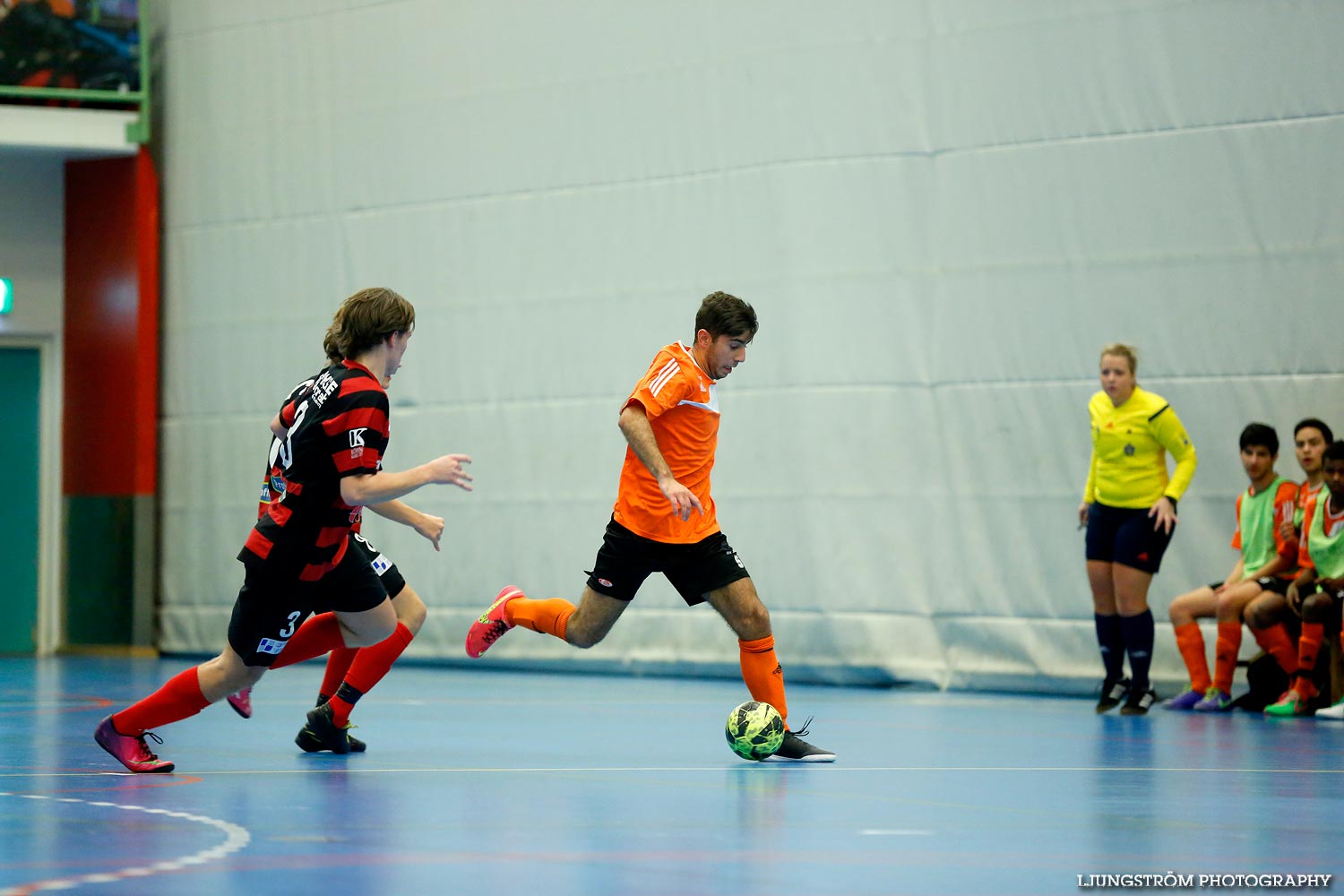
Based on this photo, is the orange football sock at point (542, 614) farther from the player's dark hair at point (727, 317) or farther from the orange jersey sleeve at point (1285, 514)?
the orange jersey sleeve at point (1285, 514)

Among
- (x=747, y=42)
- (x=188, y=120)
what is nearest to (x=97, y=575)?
(x=188, y=120)

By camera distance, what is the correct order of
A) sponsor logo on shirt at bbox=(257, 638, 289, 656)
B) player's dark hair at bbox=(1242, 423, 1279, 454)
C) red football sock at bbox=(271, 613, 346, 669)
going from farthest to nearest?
player's dark hair at bbox=(1242, 423, 1279, 454) < red football sock at bbox=(271, 613, 346, 669) < sponsor logo on shirt at bbox=(257, 638, 289, 656)

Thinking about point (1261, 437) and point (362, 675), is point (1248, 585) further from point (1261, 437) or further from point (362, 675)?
point (362, 675)

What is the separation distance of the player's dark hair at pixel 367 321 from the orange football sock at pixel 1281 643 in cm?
564

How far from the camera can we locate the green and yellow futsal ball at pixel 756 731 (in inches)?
280

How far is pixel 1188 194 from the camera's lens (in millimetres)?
11008

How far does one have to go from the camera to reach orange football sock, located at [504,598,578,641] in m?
7.68

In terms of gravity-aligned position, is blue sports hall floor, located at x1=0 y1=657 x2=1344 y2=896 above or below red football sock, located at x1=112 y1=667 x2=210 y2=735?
below

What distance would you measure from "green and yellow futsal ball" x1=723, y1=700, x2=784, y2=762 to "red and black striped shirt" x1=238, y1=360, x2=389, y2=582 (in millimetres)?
1777

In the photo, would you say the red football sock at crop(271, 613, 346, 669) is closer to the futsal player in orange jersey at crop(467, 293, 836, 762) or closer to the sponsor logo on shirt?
the sponsor logo on shirt

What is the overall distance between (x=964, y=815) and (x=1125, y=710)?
15.3ft

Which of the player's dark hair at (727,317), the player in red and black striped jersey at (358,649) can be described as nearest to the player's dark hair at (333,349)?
the player in red and black striped jersey at (358,649)

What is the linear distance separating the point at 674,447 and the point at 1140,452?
149 inches

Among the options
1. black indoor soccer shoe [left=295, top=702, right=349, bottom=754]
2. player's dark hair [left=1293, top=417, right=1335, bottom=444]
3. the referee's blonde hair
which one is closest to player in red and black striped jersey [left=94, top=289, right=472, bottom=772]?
black indoor soccer shoe [left=295, top=702, right=349, bottom=754]
